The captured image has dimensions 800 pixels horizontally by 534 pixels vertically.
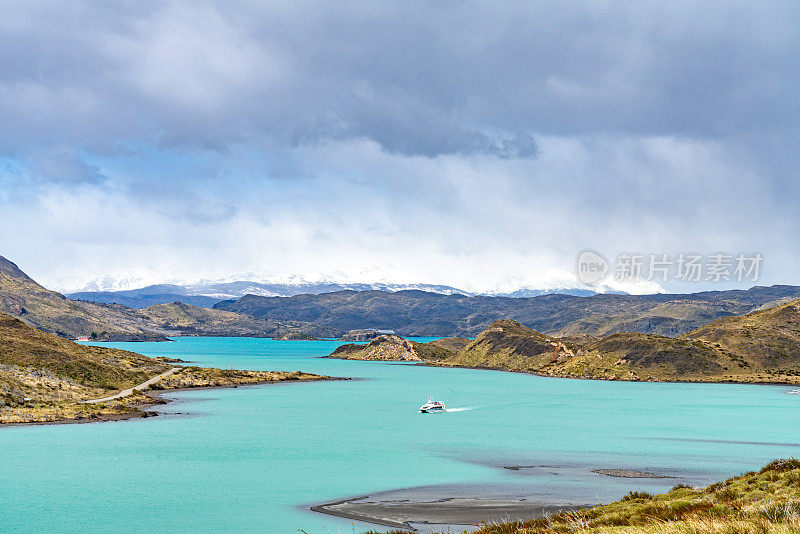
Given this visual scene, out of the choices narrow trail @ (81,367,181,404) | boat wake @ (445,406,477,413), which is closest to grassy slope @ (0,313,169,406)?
narrow trail @ (81,367,181,404)

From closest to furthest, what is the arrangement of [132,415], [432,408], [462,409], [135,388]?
[132,415]
[432,408]
[462,409]
[135,388]

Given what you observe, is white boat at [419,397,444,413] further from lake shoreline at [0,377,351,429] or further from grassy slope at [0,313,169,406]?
grassy slope at [0,313,169,406]

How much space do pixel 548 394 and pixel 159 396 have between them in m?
92.6

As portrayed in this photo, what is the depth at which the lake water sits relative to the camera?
4831 cm

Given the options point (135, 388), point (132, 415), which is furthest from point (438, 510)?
point (135, 388)

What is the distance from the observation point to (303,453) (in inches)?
2972

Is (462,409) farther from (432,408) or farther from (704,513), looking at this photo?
(704,513)

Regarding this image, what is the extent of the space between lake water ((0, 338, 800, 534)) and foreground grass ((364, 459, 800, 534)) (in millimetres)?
11326

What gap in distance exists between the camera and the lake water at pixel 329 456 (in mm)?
48312

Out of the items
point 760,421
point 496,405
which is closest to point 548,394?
point 496,405

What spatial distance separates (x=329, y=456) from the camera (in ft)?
241

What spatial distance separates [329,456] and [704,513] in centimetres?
4858

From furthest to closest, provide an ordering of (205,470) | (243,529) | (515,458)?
1. (515,458)
2. (205,470)
3. (243,529)

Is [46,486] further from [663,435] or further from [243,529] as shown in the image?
[663,435]
